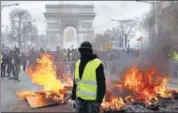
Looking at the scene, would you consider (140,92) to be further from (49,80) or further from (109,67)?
(109,67)

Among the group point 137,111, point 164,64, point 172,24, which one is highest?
point 172,24

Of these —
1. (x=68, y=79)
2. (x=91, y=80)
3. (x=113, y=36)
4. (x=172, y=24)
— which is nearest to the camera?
(x=91, y=80)

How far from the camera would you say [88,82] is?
5531mm

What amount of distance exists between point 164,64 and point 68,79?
4.26m

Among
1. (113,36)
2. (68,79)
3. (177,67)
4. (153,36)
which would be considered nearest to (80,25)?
(113,36)

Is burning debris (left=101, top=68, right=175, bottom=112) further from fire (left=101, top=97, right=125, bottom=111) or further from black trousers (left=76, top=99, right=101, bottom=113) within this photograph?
black trousers (left=76, top=99, right=101, bottom=113)

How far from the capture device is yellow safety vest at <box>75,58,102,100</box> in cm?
546

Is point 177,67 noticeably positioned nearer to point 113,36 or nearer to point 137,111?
point 137,111

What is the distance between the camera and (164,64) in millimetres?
9977

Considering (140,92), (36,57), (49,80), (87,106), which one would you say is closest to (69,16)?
(36,57)

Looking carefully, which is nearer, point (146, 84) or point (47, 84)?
point (146, 84)

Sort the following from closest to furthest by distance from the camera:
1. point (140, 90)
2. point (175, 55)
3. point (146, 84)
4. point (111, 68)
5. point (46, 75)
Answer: point (175, 55)
point (140, 90)
point (146, 84)
point (46, 75)
point (111, 68)

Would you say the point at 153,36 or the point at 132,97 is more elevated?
Result: the point at 153,36

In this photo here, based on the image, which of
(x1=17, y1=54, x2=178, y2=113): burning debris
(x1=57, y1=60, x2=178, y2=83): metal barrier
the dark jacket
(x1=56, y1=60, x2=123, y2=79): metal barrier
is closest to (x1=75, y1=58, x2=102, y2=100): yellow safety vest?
the dark jacket
